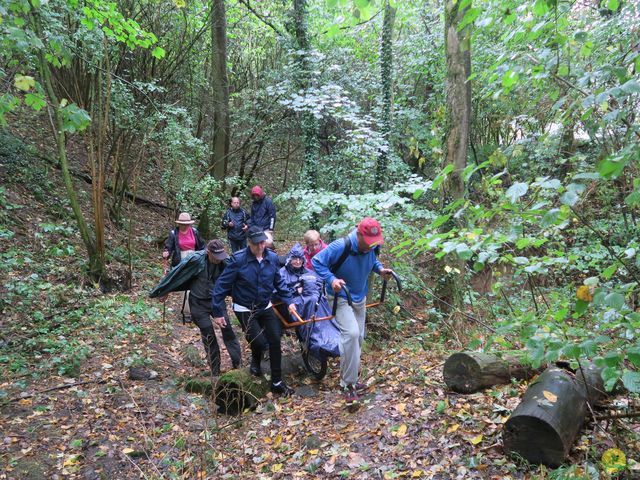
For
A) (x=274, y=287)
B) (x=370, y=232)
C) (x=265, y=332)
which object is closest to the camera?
(x=370, y=232)

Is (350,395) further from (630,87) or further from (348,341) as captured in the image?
(630,87)

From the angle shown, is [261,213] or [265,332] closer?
[265,332]

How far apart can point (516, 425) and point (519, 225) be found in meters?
1.62

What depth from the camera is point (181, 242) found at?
26.7 ft

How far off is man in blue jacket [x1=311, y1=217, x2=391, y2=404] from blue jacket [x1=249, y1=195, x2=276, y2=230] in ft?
17.4

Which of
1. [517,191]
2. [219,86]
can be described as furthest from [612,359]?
[219,86]

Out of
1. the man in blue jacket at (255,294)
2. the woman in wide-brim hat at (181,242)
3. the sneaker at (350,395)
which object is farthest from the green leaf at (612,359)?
the woman in wide-brim hat at (181,242)

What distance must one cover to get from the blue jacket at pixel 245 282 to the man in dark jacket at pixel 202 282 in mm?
507

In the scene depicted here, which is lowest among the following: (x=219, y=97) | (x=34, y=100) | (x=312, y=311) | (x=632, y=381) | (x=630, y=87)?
(x=312, y=311)

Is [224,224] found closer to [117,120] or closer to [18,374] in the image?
[117,120]

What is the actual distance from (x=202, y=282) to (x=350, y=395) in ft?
8.42

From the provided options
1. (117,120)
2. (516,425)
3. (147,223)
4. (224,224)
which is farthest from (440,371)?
(147,223)

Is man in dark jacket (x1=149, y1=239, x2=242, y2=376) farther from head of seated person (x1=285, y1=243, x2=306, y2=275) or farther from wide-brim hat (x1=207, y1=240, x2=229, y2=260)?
head of seated person (x1=285, y1=243, x2=306, y2=275)

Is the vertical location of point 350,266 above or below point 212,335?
above
